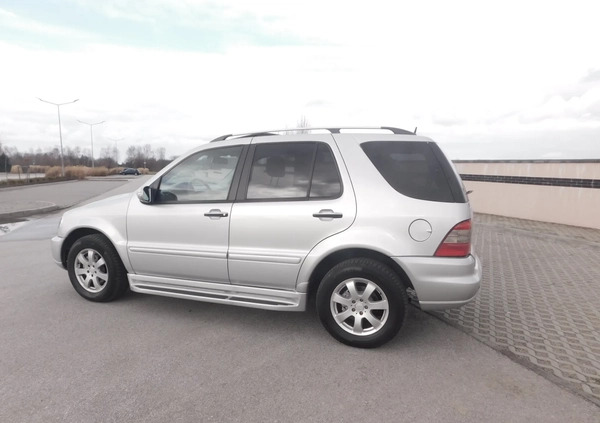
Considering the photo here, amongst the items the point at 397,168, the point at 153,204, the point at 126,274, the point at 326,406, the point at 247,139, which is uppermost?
the point at 247,139

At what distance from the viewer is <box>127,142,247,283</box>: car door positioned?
3770mm

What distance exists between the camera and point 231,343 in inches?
137

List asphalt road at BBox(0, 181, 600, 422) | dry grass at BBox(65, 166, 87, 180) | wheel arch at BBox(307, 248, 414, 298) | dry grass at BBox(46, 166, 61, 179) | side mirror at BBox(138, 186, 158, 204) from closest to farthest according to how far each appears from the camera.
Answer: asphalt road at BBox(0, 181, 600, 422) < wheel arch at BBox(307, 248, 414, 298) < side mirror at BBox(138, 186, 158, 204) < dry grass at BBox(46, 166, 61, 179) < dry grass at BBox(65, 166, 87, 180)

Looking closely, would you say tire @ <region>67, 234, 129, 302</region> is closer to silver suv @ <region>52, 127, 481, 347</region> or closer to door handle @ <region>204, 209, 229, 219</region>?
silver suv @ <region>52, 127, 481, 347</region>

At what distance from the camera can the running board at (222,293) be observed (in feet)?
11.7

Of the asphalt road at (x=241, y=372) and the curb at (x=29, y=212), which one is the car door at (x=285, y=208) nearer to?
the asphalt road at (x=241, y=372)

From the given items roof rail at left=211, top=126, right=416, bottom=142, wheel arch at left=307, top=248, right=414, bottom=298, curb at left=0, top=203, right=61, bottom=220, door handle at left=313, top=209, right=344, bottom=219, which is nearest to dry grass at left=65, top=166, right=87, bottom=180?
curb at left=0, top=203, right=61, bottom=220

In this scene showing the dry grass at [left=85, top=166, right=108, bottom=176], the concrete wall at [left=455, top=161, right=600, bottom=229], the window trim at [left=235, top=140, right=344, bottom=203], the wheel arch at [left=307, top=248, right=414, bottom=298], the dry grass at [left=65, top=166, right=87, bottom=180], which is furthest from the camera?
the dry grass at [left=85, top=166, right=108, bottom=176]

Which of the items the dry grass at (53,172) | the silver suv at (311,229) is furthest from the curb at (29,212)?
the dry grass at (53,172)

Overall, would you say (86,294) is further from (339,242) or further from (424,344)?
(424,344)

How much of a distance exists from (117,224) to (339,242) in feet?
7.94

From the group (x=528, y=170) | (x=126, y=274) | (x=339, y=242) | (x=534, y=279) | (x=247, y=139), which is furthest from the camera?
(x=528, y=170)

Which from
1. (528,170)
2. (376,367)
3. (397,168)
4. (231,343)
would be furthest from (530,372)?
(528,170)

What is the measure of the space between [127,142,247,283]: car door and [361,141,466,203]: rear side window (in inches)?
53.4
